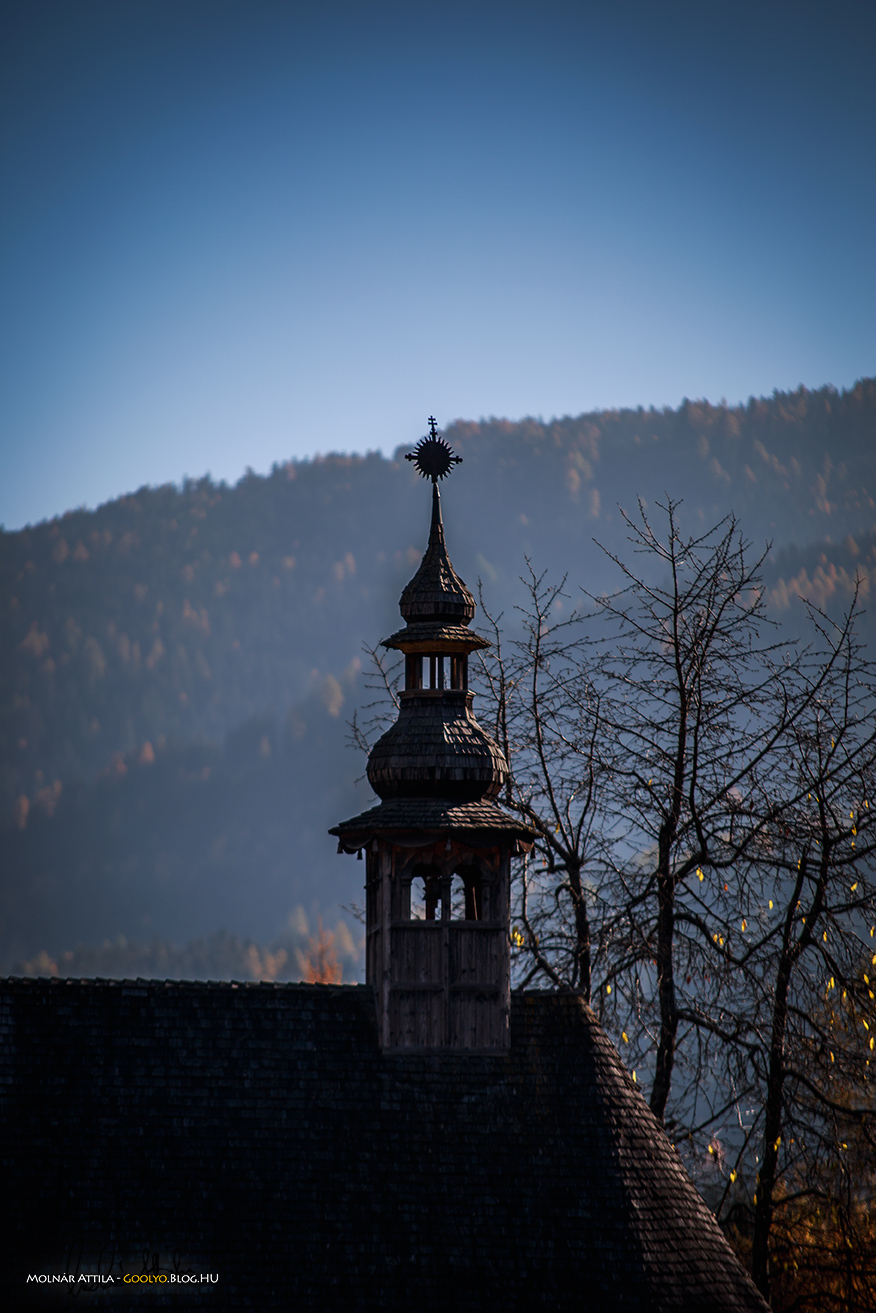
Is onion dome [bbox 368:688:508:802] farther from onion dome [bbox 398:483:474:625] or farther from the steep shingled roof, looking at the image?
the steep shingled roof

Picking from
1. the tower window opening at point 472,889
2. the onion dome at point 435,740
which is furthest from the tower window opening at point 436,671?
the tower window opening at point 472,889

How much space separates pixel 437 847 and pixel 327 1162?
4476 millimetres

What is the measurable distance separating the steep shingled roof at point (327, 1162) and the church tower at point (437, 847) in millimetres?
510

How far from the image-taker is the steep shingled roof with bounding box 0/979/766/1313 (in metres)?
16.4

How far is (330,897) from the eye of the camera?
6289 inches

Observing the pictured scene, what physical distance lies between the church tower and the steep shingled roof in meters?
0.51

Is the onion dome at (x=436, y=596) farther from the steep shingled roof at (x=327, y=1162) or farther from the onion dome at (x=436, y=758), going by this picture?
the steep shingled roof at (x=327, y=1162)

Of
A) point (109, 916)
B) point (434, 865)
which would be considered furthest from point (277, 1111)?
point (109, 916)

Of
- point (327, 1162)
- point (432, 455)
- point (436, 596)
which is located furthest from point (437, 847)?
point (432, 455)

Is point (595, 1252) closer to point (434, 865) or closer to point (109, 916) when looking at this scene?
point (434, 865)

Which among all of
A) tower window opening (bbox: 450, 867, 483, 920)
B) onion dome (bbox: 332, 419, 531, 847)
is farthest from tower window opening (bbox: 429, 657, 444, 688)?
tower window opening (bbox: 450, 867, 483, 920)

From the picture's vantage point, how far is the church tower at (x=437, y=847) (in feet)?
62.5

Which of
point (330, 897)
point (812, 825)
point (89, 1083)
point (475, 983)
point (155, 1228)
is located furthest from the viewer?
point (330, 897)

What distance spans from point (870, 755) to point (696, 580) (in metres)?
4.27
